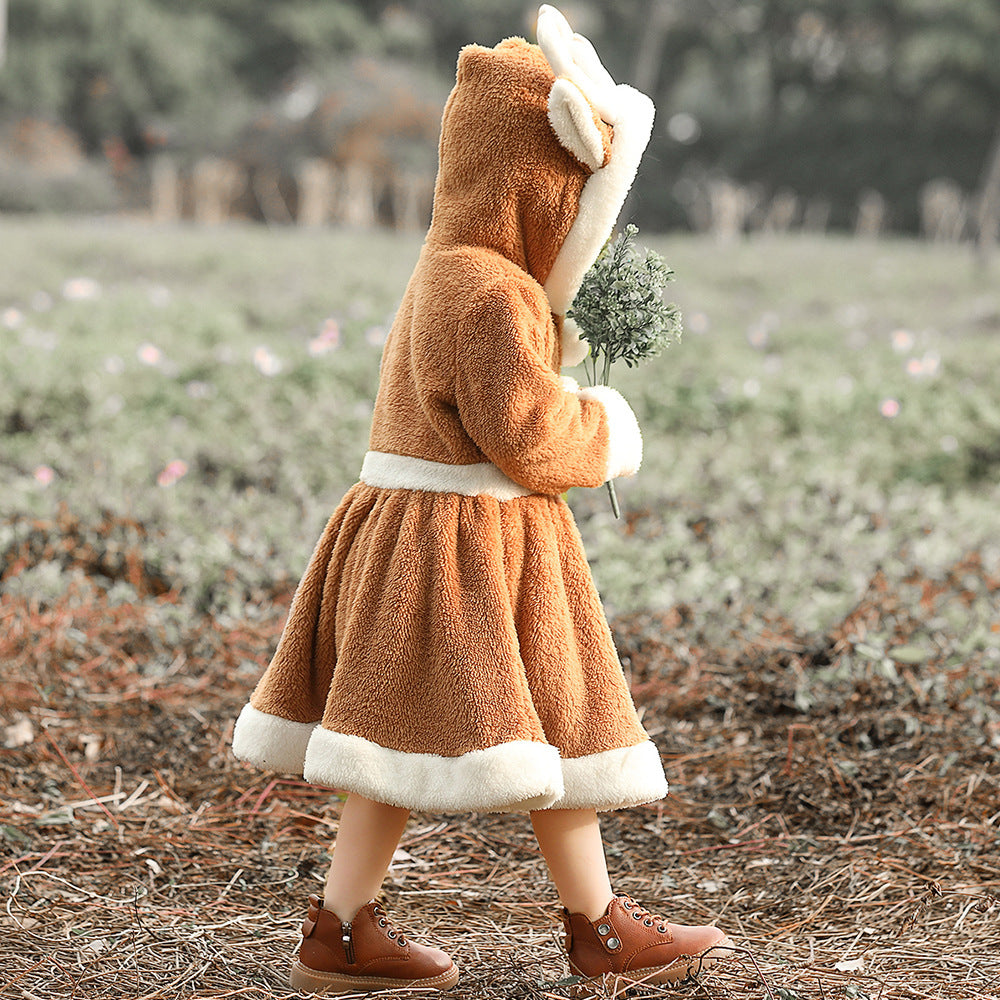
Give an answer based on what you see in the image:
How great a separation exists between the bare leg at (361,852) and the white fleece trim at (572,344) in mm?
794

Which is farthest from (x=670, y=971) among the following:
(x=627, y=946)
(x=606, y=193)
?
(x=606, y=193)

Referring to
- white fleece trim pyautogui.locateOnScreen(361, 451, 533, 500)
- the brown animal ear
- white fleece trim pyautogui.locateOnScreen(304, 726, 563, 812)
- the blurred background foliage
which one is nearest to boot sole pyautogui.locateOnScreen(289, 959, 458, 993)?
white fleece trim pyautogui.locateOnScreen(304, 726, 563, 812)

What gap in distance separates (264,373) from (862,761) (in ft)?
12.7

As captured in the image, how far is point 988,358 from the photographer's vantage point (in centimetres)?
693

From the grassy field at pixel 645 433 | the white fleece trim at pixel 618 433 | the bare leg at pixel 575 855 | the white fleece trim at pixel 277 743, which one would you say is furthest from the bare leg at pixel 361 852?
the grassy field at pixel 645 433

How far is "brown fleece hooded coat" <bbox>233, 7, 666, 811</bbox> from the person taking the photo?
1749mm

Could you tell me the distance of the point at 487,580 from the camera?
70.3 inches

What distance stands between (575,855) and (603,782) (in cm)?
15

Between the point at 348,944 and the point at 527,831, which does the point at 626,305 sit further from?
the point at 527,831

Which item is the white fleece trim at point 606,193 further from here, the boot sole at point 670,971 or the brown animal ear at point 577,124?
the boot sole at point 670,971

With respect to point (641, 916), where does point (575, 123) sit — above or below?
above

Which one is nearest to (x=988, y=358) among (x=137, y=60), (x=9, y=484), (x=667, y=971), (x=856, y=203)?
(x=9, y=484)

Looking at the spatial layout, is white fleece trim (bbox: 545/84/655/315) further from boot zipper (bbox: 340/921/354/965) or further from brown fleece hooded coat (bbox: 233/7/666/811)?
boot zipper (bbox: 340/921/354/965)

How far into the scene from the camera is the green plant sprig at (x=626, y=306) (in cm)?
186
